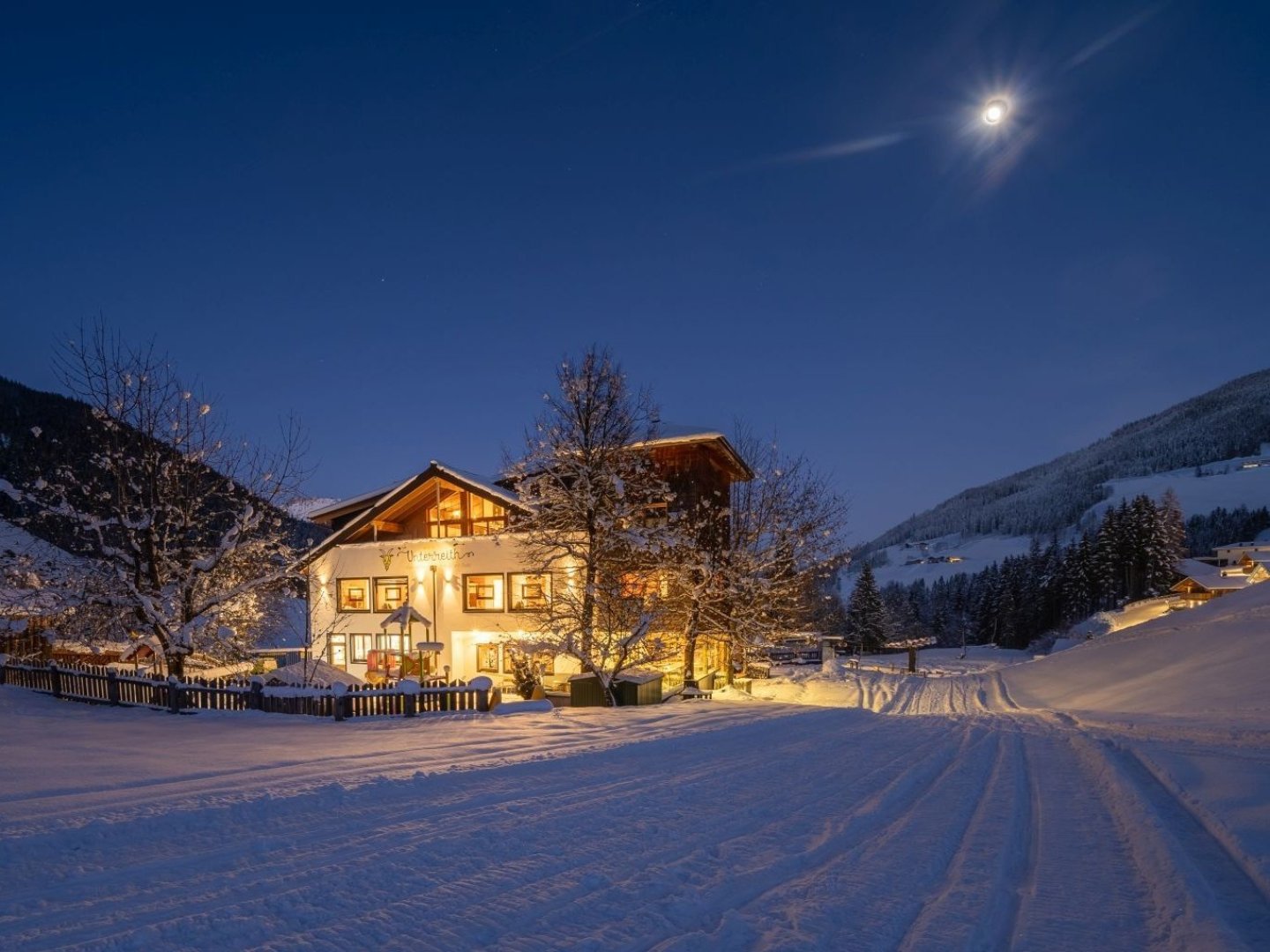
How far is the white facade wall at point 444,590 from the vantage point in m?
26.2

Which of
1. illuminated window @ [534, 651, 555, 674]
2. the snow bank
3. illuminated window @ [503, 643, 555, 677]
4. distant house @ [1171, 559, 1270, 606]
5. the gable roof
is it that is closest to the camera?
the snow bank

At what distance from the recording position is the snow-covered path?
443 cm

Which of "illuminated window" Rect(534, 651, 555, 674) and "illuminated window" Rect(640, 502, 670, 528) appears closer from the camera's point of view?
"illuminated window" Rect(534, 651, 555, 674)

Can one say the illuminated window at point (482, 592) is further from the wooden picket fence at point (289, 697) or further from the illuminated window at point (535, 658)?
the wooden picket fence at point (289, 697)

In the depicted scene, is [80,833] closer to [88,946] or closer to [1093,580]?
[88,946]

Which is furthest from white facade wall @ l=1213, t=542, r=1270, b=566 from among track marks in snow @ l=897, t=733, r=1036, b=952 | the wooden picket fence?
track marks in snow @ l=897, t=733, r=1036, b=952

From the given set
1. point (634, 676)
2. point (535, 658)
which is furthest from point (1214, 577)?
point (535, 658)

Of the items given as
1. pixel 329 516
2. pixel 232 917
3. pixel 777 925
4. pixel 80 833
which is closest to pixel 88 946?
pixel 232 917

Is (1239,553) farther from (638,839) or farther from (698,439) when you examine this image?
(638,839)

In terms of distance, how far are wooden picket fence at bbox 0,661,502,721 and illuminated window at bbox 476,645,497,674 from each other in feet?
35.3

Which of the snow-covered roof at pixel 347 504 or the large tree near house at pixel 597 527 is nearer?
the large tree near house at pixel 597 527

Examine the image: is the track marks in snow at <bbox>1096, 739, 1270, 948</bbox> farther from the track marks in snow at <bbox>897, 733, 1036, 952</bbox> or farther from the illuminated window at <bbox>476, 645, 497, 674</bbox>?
the illuminated window at <bbox>476, 645, 497, 674</bbox>

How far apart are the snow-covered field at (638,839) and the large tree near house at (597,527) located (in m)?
6.49

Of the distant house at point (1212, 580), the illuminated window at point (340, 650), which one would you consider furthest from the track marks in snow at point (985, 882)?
the distant house at point (1212, 580)
